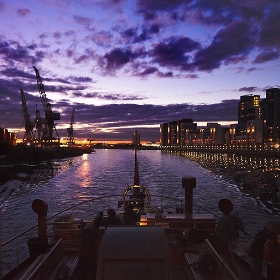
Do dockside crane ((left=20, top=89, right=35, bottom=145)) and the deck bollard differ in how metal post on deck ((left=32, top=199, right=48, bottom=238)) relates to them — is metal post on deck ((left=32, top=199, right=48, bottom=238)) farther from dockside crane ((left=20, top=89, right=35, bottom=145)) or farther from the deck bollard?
dockside crane ((left=20, top=89, right=35, bottom=145))

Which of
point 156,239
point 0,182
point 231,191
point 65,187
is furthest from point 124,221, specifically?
point 0,182

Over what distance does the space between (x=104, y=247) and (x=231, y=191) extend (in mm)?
49586

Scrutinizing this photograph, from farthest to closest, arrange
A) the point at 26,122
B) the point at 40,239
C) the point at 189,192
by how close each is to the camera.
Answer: the point at 26,122, the point at 189,192, the point at 40,239

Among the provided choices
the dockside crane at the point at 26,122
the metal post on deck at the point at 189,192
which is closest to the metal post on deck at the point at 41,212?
the metal post on deck at the point at 189,192

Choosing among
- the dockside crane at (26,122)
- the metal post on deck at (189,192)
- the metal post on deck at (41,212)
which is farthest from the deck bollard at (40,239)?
the dockside crane at (26,122)

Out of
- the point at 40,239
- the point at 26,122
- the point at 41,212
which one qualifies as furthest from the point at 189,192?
the point at 26,122

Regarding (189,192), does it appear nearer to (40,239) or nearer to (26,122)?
(40,239)

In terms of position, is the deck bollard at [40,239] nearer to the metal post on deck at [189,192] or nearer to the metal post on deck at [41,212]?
the metal post on deck at [41,212]

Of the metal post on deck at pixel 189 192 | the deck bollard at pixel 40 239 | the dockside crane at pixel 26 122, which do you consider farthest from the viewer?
the dockside crane at pixel 26 122

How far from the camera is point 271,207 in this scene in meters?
36.0

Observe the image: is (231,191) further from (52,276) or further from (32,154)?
(32,154)

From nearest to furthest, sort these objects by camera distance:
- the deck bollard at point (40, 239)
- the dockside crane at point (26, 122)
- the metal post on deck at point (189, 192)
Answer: the deck bollard at point (40, 239) → the metal post on deck at point (189, 192) → the dockside crane at point (26, 122)

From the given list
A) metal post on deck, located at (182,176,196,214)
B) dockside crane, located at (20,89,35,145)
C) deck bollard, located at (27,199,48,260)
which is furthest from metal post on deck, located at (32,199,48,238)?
dockside crane, located at (20,89,35,145)

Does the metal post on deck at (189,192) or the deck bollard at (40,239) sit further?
the metal post on deck at (189,192)
